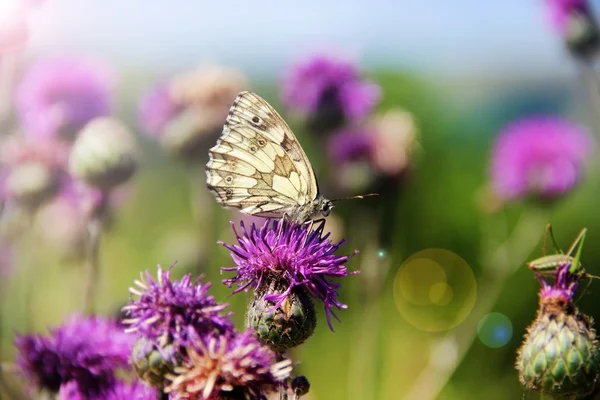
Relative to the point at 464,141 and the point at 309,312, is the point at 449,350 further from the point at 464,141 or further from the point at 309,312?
the point at 464,141

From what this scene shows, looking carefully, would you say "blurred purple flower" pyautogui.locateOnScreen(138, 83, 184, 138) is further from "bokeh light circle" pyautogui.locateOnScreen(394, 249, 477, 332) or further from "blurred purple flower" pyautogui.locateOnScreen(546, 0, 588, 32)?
"blurred purple flower" pyautogui.locateOnScreen(546, 0, 588, 32)

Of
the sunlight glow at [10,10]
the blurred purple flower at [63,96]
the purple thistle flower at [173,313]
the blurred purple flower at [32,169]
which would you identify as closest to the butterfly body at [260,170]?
the purple thistle flower at [173,313]

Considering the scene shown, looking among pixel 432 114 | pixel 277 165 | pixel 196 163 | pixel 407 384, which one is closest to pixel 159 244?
pixel 196 163

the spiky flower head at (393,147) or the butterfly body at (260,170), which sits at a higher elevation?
the spiky flower head at (393,147)

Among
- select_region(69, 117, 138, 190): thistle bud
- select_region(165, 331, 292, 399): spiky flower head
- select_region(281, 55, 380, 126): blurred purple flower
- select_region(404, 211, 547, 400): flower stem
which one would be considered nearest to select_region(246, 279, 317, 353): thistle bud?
select_region(165, 331, 292, 399): spiky flower head

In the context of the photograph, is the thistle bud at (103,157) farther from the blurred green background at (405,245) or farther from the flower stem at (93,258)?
the blurred green background at (405,245)
